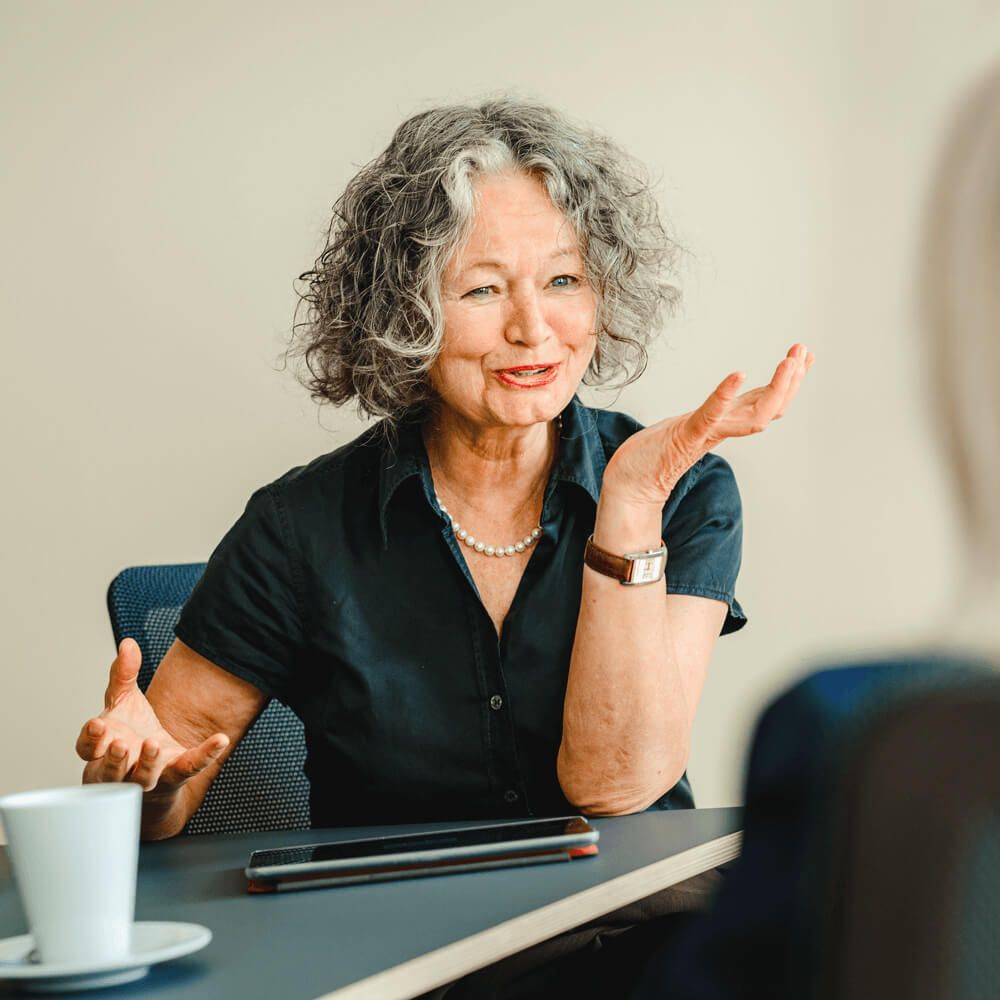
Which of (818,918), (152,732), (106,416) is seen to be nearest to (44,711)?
(106,416)

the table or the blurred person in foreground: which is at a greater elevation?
the blurred person in foreground

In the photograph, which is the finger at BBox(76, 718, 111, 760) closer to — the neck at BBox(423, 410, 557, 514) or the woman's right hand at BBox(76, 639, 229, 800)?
the woman's right hand at BBox(76, 639, 229, 800)

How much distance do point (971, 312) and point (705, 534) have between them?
117 centimetres

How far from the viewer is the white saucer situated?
755 mm

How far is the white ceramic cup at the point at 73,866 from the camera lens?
76 centimetres

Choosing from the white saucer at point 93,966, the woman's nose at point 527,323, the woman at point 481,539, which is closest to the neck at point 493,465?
the woman at point 481,539

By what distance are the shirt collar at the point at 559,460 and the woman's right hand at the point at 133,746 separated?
386mm

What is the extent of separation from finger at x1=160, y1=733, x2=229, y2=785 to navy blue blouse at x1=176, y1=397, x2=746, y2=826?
28cm

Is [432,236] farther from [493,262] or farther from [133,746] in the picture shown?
[133,746]

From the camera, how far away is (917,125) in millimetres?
2111

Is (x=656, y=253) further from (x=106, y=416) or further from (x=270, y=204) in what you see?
(x=106, y=416)

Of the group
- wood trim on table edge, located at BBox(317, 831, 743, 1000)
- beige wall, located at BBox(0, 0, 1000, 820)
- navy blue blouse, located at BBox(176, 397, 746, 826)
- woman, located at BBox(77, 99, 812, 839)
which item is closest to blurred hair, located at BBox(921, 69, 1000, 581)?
wood trim on table edge, located at BBox(317, 831, 743, 1000)

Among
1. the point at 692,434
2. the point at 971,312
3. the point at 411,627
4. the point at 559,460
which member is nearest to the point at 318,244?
the point at 559,460

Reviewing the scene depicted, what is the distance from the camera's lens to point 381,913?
877mm
